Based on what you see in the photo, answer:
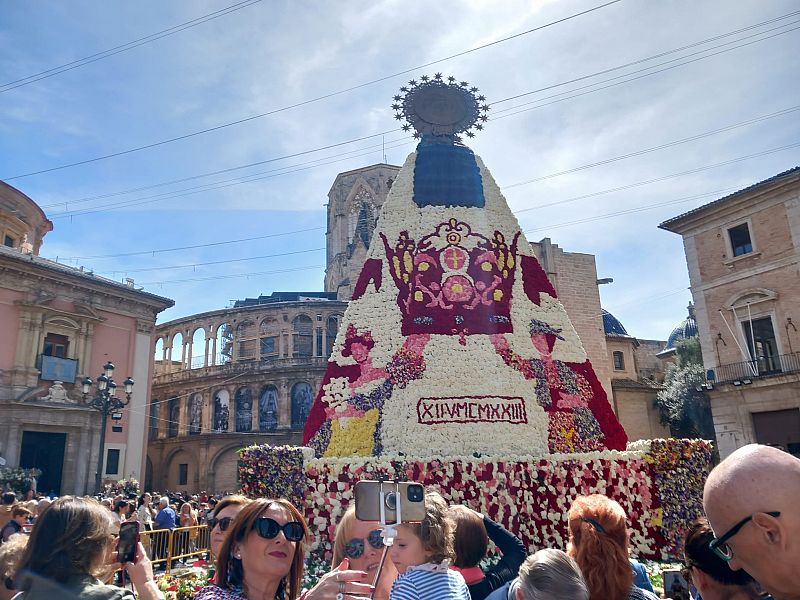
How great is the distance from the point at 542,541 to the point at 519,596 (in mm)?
6822

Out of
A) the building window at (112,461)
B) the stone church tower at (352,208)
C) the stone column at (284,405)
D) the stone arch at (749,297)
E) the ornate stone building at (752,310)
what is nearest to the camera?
the ornate stone building at (752,310)

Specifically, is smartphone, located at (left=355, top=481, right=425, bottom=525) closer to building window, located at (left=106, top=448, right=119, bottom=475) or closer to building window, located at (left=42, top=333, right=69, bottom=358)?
building window, located at (left=42, top=333, right=69, bottom=358)

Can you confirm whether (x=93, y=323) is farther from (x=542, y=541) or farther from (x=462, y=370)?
(x=542, y=541)

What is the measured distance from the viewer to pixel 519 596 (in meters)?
2.70

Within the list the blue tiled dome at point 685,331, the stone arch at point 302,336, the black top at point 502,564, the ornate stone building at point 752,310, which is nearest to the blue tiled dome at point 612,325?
the blue tiled dome at point 685,331

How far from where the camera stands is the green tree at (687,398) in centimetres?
2747

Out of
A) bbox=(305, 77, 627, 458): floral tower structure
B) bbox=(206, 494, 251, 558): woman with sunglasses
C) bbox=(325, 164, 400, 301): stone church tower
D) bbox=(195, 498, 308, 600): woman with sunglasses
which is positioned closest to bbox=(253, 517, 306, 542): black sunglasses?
bbox=(195, 498, 308, 600): woman with sunglasses

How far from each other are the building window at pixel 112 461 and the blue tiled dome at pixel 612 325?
1064 inches

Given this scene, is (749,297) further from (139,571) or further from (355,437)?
(139,571)

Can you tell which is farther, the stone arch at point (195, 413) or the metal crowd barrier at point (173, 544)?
the stone arch at point (195, 413)

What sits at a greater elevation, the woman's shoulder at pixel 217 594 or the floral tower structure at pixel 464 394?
the floral tower structure at pixel 464 394

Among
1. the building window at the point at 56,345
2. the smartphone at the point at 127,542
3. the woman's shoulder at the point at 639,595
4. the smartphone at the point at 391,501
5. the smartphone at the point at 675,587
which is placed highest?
the building window at the point at 56,345

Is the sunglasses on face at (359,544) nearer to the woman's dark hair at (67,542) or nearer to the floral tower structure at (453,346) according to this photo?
the woman's dark hair at (67,542)

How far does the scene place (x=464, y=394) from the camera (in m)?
10.1
